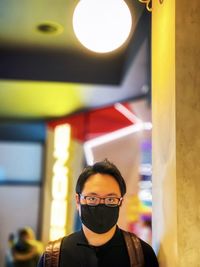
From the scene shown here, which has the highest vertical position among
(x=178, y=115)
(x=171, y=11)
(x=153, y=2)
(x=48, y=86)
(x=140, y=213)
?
(x=48, y=86)

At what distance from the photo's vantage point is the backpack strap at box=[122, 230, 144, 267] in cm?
147

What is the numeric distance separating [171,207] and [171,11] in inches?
30.1

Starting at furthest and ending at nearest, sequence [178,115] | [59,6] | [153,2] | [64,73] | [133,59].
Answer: [64,73]
[133,59]
[59,6]
[153,2]
[178,115]

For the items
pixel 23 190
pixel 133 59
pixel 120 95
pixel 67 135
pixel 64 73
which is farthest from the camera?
pixel 23 190

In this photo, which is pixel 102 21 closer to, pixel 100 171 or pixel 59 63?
pixel 100 171

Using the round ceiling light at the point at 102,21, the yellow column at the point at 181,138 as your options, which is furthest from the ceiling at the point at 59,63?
the yellow column at the point at 181,138

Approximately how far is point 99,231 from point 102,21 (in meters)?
0.93

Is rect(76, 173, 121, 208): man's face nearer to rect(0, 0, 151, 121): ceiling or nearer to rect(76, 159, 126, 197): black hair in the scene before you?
rect(76, 159, 126, 197): black hair

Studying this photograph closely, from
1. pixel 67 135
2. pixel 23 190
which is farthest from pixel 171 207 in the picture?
pixel 23 190

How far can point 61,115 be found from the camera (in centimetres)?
584

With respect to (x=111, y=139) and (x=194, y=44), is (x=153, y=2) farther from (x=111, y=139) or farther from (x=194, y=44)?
(x=111, y=139)

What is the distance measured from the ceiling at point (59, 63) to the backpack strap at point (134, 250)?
1.83 m

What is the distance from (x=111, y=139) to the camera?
4.89 metres

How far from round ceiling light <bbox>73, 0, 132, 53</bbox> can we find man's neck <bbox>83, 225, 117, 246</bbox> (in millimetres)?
856
